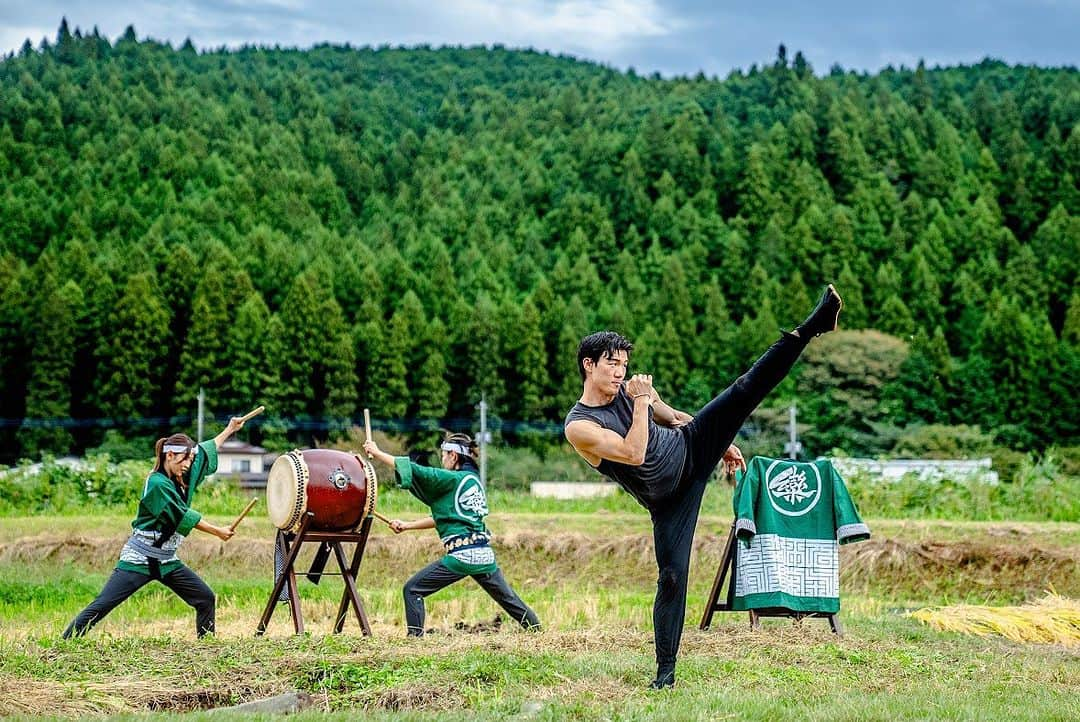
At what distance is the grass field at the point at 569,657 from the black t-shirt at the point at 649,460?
4.00ft

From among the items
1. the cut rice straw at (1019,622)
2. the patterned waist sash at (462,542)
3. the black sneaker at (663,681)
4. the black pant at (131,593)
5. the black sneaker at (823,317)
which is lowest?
the cut rice straw at (1019,622)

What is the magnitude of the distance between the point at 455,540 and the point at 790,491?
9.94 ft

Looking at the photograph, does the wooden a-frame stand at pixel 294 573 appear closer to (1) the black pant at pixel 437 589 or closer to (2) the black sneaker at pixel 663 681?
(1) the black pant at pixel 437 589

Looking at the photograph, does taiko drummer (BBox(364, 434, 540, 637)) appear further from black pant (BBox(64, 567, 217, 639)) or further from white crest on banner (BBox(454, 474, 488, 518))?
black pant (BBox(64, 567, 217, 639))

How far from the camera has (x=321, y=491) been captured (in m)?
11.6

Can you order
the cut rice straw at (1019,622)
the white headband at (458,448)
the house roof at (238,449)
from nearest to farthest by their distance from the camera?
the cut rice straw at (1019,622)
the white headband at (458,448)
the house roof at (238,449)

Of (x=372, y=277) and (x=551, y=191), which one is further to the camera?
(x=551, y=191)

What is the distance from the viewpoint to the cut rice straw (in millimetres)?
11180

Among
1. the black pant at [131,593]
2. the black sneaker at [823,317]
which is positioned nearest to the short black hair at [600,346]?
the black sneaker at [823,317]

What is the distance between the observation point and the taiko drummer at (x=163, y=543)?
35.8 ft

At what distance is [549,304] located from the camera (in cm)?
8600

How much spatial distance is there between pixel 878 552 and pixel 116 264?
232ft

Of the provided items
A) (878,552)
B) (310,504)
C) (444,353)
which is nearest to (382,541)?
(878,552)

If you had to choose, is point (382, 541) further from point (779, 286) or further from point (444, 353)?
point (779, 286)
